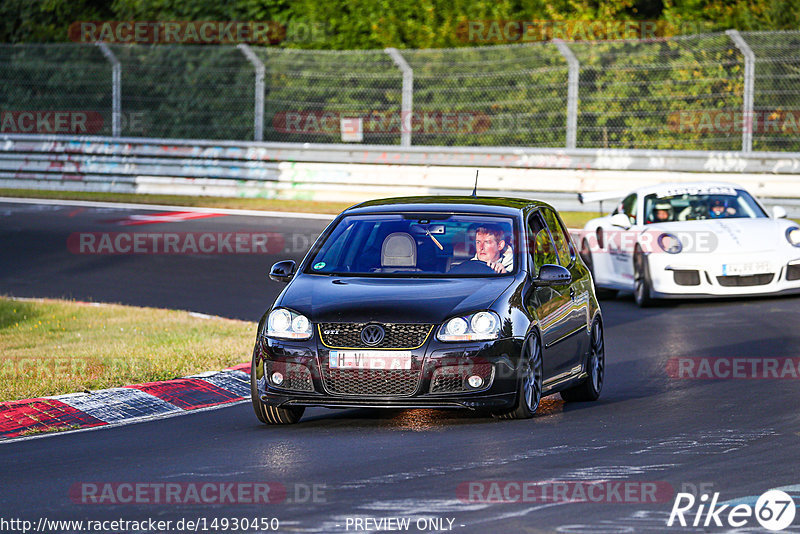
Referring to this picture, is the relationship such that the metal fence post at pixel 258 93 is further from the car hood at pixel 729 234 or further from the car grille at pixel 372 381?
the car grille at pixel 372 381

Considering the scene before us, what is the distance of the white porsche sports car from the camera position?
1559 cm

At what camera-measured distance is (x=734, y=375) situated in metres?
11.1

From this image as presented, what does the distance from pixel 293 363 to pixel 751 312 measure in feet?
25.4

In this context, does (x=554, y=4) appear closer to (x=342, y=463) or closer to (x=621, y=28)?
(x=621, y=28)

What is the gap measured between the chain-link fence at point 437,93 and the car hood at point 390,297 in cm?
1516

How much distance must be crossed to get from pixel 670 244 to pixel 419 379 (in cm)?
800

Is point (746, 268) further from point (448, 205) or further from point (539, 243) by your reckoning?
point (448, 205)

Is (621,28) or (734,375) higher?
(621,28)

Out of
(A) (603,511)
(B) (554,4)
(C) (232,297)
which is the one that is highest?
(B) (554,4)

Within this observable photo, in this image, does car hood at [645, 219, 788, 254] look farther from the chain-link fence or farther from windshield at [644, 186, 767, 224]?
the chain-link fence

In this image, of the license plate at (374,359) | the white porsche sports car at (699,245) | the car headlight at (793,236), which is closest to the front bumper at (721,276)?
the white porsche sports car at (699,245)

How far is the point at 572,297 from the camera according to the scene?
10055mm

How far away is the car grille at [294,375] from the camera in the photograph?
8.63 meters

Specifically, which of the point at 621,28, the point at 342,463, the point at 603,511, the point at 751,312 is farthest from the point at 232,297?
the point at 621,28
